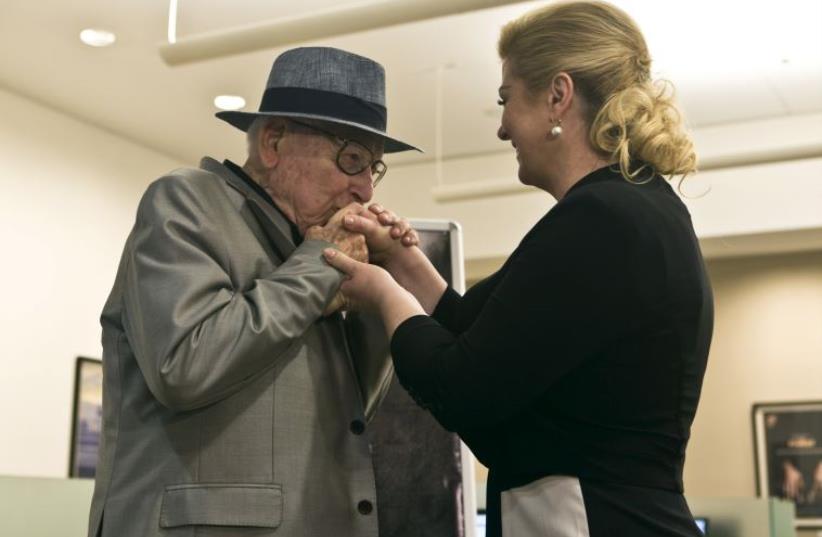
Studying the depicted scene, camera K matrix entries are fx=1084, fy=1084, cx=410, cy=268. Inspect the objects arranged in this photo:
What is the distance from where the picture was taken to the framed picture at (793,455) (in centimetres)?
731

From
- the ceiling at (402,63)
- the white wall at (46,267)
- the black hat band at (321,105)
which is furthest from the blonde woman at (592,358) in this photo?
the white wall at (46,267)

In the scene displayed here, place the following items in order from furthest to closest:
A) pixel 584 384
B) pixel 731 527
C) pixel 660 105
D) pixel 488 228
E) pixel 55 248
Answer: pixel 488 228
pixel 55 248
pixel 731 527
pixel 660 105
pixel 584 384

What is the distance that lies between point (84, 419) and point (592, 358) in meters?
5.74

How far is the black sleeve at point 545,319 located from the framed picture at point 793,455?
21.6ft

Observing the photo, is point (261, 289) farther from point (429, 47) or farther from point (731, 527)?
point (429, 47)

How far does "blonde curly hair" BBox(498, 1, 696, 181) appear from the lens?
1.50 meters

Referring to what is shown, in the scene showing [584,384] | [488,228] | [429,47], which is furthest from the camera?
[488,228]

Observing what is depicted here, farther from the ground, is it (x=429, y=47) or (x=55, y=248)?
(x=429, y=47)

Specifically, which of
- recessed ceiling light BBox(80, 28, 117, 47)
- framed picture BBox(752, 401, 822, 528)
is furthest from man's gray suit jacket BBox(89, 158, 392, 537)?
framed picture BBox(752, 401, 822, 528)

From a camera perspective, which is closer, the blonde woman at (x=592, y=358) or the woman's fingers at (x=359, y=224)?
the blonde woman at (x=592, y=358)

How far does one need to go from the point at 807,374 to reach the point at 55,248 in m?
5.05

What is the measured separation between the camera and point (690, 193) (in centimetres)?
706

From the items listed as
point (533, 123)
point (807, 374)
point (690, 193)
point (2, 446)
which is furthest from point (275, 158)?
point (807, 374)

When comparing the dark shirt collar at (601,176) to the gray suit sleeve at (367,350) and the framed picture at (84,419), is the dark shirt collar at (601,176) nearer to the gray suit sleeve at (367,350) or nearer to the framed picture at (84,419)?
the gray suit sleeve at (367,350)
